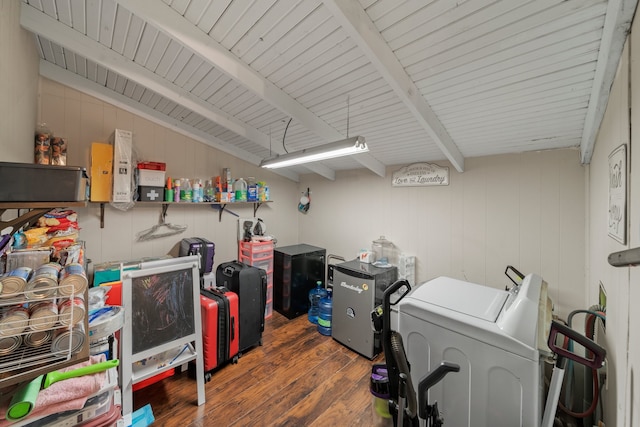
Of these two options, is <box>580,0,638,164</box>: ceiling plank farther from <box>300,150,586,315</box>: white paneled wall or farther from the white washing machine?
the white washing machine

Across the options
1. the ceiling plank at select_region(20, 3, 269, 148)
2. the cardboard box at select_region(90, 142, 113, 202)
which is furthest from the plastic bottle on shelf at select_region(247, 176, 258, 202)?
the cardboard box at select_region(90, 142, 113, 202)

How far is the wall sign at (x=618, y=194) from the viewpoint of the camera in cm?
94

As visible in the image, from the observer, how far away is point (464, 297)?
5.16 ft

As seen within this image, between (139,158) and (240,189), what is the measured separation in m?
1.18

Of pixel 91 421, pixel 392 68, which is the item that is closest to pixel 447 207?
pixel 392 68

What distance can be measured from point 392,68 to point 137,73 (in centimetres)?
201

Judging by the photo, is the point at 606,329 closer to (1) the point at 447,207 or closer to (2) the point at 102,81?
(1) the point at 447,207

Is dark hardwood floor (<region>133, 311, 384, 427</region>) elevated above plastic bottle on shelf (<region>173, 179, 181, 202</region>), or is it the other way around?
plastic bottle on shelf (<region>173, 179, 181, 202</region>)

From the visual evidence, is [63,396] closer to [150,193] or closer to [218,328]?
[218,328]

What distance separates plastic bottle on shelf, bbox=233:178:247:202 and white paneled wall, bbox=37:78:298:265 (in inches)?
7.5

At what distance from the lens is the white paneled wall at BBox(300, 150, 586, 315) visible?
83.4 inches

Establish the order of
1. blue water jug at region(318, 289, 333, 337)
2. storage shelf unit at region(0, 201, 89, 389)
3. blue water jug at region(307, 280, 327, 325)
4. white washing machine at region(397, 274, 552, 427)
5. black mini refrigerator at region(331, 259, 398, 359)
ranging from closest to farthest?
storage shelf unit at region(0, 201, 89, 389) → white washing machine at region(397, 274, 552, 427) → black mini refrigerator at region(331, 259, 398, 359) → blue water jug at region(318, 289, 333, 337) → blue water jug at region(307, 280, 327, 325)

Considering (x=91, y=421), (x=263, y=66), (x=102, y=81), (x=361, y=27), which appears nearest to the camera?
(x=91, y=421)

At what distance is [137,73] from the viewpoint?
2039mm
